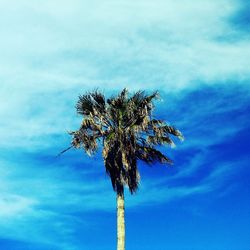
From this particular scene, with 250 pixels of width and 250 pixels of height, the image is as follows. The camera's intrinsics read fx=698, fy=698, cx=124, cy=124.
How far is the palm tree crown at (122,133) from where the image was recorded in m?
43.5

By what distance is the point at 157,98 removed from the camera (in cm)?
4553

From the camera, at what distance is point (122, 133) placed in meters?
43.7

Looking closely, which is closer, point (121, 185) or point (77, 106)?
point (121, 185)

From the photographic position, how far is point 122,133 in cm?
4369

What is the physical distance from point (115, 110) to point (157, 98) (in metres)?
2.99

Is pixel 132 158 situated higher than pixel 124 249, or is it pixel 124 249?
pixel 132 158

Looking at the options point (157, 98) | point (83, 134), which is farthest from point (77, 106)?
point (157, 98)

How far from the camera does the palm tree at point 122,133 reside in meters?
43.4

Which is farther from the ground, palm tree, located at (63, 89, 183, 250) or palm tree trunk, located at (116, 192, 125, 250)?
palm tree, located at (63, 89, 183, 250)

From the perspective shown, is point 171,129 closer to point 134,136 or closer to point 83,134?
point 134,136

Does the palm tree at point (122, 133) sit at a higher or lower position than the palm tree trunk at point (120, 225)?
higher

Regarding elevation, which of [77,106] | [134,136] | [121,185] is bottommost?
[121,185]

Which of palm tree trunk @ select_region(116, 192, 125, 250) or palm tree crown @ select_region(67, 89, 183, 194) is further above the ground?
palm tree crown @ select_region(67, 89, 183, 194)

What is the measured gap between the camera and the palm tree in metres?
43.4
